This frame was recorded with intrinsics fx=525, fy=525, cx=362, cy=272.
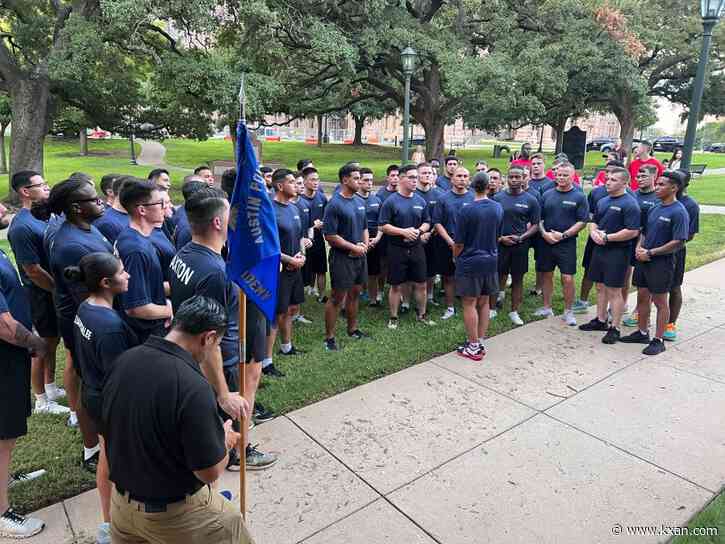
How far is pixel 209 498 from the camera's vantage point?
2.26 metres

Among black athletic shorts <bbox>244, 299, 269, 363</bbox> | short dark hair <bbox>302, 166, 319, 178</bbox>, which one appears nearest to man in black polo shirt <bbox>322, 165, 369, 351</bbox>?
short dark hair <bbox>302, 166, 319, 178</bbox>

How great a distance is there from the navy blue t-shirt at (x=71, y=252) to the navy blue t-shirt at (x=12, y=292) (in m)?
0.24

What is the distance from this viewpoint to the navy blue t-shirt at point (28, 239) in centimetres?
431

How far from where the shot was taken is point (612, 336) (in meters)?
6.55

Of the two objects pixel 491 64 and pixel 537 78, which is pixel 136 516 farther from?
pixel 537 78

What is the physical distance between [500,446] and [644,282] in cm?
322

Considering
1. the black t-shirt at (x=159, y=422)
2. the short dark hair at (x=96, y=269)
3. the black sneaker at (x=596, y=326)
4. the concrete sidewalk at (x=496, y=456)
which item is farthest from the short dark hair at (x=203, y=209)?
the black sneaker at (x=596, y=326)

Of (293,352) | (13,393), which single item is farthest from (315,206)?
(13,393)

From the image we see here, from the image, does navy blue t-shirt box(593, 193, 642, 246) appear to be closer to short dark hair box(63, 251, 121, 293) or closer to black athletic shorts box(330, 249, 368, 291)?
black athletic shorts box(330, 249, 368, 291)

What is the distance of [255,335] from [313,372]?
1.62 meters

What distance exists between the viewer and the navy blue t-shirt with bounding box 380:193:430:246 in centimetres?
658

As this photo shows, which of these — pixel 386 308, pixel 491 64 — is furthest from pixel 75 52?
pixel 491 64

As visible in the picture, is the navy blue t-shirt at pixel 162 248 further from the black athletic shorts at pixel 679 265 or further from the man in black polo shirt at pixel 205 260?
the black athletic shorts at pixel 679 265

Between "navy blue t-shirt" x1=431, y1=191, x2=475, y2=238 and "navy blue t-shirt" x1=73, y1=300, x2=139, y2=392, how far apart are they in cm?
506
